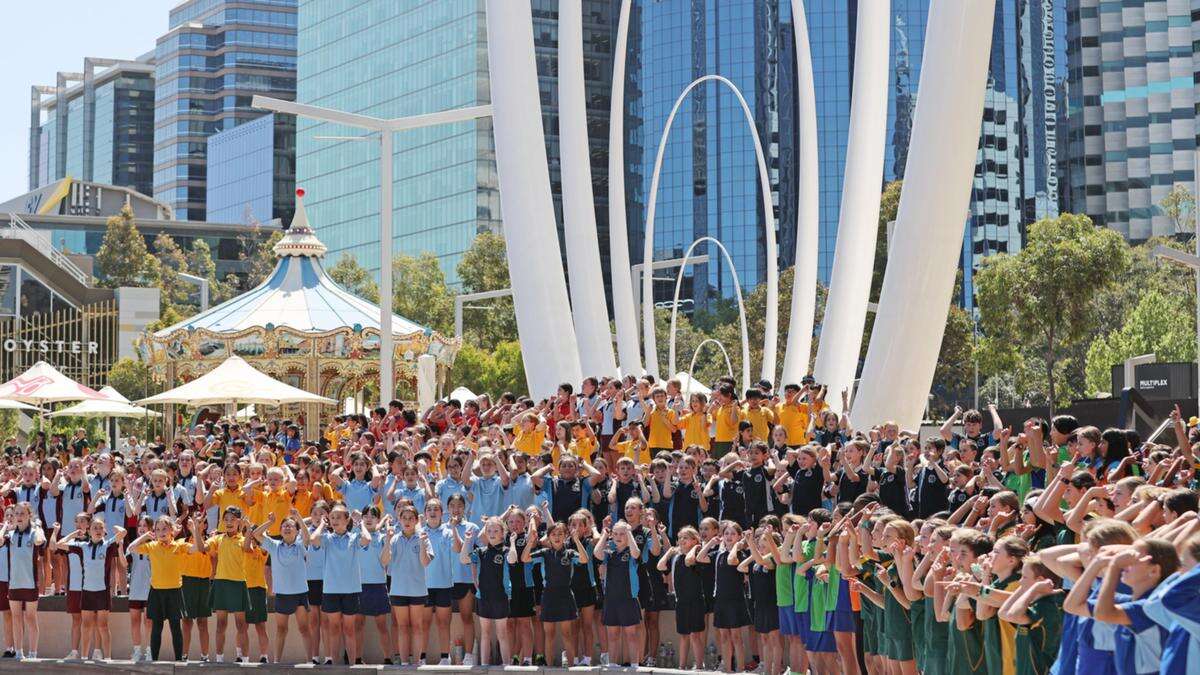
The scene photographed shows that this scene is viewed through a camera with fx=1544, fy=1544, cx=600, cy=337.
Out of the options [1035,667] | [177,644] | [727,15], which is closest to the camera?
[1035,667]

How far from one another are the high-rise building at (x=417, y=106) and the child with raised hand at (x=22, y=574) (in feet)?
295

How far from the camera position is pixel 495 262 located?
3115 inches

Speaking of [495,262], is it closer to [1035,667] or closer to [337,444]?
[337,444]

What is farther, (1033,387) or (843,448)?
(1033,387)

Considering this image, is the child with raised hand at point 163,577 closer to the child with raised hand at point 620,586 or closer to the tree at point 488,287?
the child with raised hand at point 620,586

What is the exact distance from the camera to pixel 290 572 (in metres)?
17.2

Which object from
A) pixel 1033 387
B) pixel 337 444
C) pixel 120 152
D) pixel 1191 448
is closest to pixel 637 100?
pixel 1033 387

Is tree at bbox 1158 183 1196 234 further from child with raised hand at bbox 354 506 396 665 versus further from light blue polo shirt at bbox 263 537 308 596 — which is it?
light blue polo shirt at bbox 263 537 308 596

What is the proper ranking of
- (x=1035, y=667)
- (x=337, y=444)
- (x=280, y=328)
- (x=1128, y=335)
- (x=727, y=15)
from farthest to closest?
(x=727, y=15), (x=1128, y=335), (x=280, y=328), (x=337, y=444), (x=1035, y=667)

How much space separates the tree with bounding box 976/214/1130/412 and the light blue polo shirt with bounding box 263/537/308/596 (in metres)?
33.9

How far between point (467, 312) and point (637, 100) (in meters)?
46.8

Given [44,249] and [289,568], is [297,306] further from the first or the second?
[44,249]

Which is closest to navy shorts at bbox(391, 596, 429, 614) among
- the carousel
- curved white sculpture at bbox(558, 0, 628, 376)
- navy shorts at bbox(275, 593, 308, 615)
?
navy shorts at bbox(275, 593, 308, 615)

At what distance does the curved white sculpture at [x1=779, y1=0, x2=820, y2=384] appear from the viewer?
4009cm
